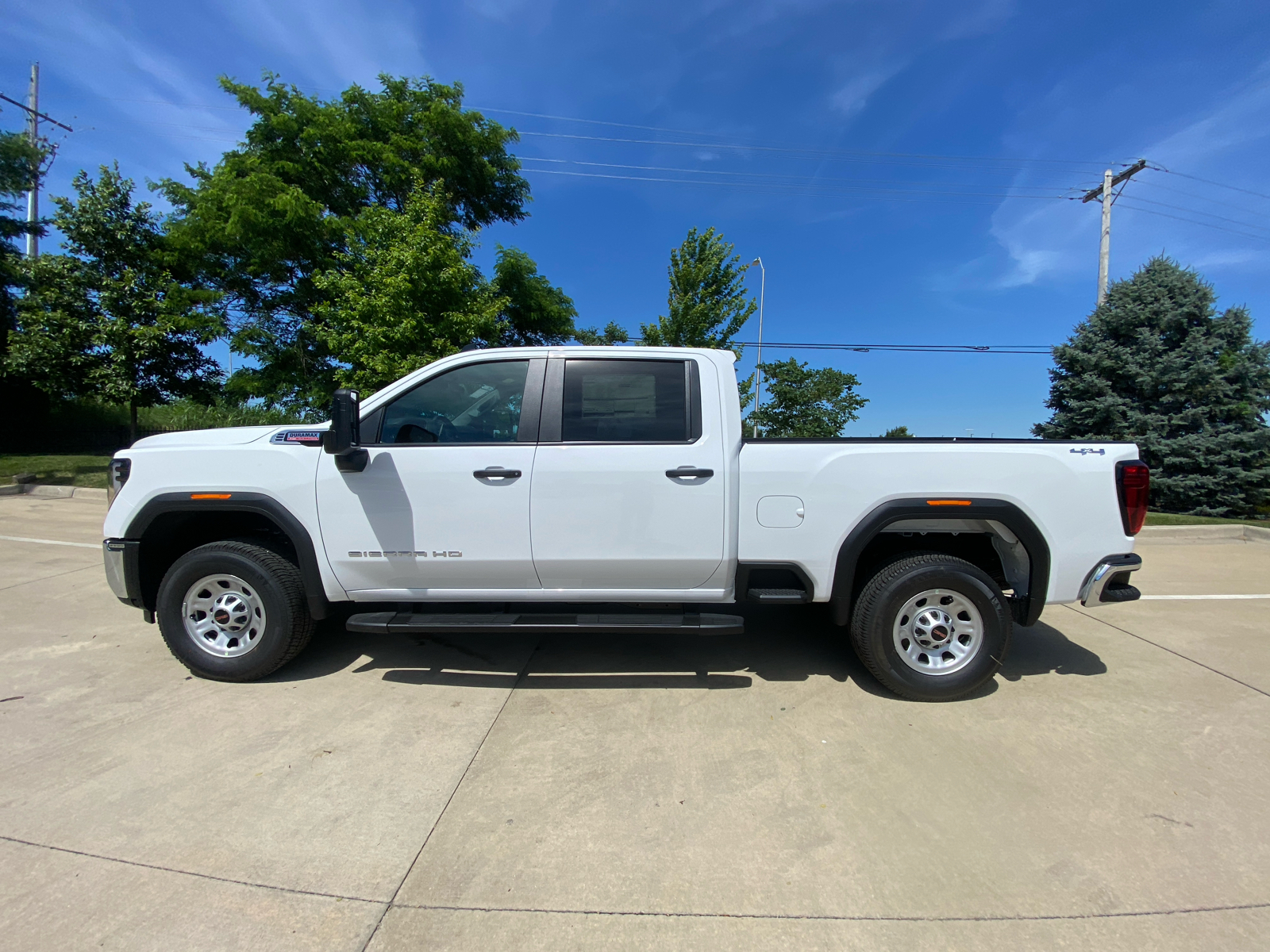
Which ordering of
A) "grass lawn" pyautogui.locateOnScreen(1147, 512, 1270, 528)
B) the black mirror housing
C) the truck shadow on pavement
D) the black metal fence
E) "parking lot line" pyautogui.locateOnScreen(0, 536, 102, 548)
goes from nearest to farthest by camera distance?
the black mirror housing < the truck shadow on pavement < "parking lot line" pyautogui.locateOnScreen(0, 536, 102, 548) < "grass lawn" pyautogui.locateOnScreen(1147, 512, 1270, 528) < the black metal fence

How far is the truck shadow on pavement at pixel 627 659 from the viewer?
3.73 meters

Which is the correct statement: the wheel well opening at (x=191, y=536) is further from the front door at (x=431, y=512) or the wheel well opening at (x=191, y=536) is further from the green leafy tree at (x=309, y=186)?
the green leafy tree at (x=309, y=186)

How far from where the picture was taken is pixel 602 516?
3314 mm

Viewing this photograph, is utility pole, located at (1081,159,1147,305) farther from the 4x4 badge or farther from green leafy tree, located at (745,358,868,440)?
the 4x4 badge

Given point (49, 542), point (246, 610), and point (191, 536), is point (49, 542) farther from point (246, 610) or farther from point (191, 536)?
point (246, 610)

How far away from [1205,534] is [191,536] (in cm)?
1243

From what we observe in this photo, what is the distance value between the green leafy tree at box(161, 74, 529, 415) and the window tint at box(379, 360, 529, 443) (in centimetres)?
1405

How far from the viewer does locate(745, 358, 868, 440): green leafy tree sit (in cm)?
1493

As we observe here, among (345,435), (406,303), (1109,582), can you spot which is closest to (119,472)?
(345,435)

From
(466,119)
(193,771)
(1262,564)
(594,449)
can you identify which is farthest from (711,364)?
(466,119)

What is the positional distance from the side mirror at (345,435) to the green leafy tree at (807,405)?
12.3 meters

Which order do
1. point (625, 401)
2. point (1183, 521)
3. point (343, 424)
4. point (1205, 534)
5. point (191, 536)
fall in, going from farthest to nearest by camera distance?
point (1183, 521) → point (1205, 534) → point (191, 536) → point (625, 401) → point (343, 424)

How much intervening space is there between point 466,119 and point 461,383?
58.4 ft

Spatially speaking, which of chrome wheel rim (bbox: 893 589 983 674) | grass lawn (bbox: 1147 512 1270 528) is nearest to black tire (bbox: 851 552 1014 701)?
chrome wheel rim (bbox: 893 589 983 674)
